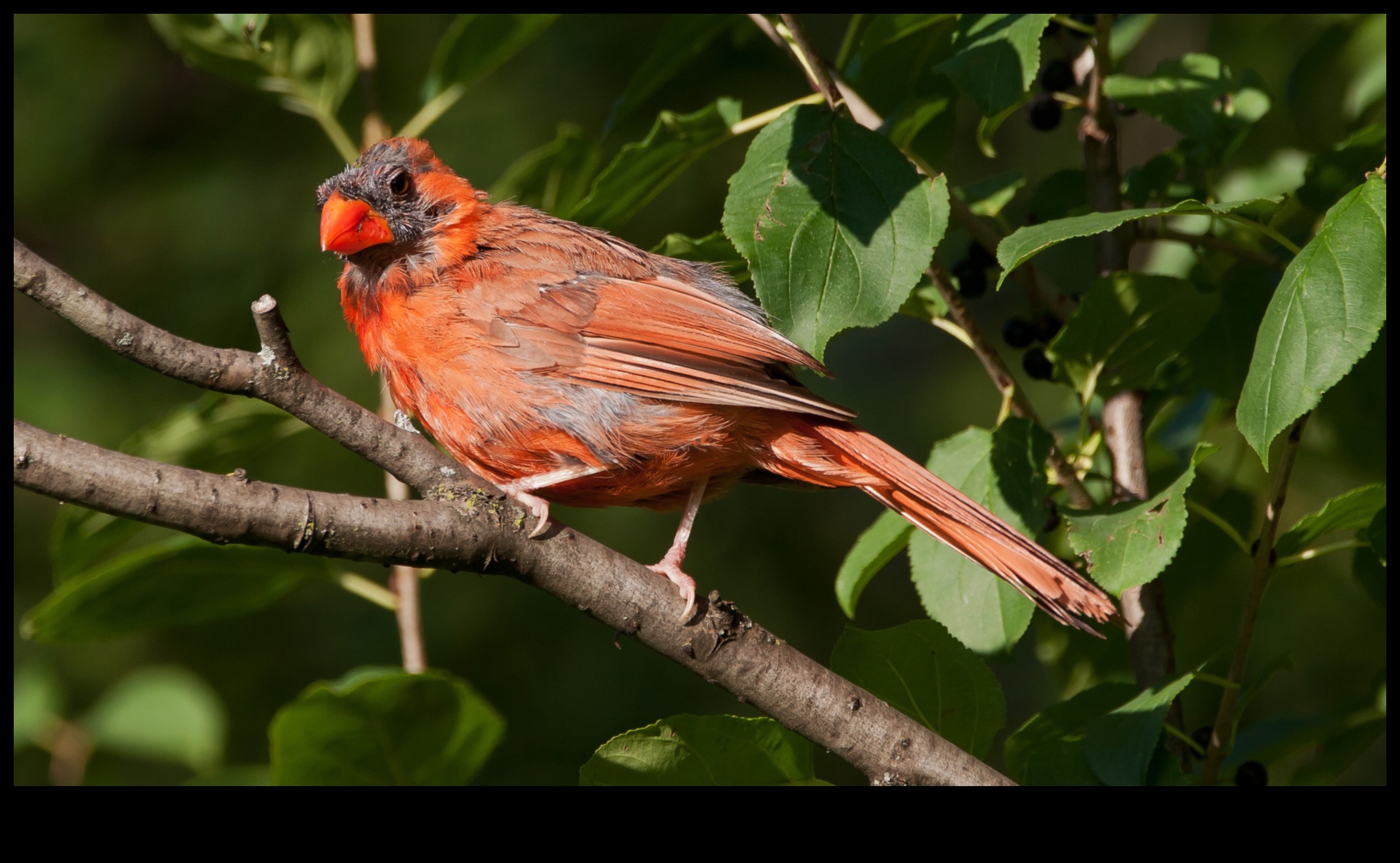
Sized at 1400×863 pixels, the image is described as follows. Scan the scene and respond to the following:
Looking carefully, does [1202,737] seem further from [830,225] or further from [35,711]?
[35,711]

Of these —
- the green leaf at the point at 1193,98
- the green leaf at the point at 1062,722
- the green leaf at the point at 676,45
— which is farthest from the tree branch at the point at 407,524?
the green leaf at the point at 1193,98

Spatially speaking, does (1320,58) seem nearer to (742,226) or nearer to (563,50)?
(742,226)

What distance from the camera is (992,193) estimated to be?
3.31 metres

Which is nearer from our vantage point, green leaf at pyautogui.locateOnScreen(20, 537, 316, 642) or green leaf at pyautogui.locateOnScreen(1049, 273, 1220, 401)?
green leaf at pyautogui.locateOnScreen(1049, 273, 1220, 401)

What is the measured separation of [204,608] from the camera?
3723 millimetres

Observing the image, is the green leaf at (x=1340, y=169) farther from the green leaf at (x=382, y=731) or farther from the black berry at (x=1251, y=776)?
the green leaf at (x=382, y=731)

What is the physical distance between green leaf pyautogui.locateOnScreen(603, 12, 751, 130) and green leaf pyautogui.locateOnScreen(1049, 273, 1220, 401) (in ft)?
4.14

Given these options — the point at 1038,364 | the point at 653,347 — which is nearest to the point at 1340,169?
the point at 1038,364

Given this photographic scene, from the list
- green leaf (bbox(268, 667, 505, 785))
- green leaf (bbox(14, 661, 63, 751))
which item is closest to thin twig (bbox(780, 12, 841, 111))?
green leaf (bbox(268, 667, 505, 785))

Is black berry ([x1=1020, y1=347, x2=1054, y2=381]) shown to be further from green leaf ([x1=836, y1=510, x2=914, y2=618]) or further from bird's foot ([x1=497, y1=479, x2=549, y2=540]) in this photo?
bird's foot ([x1=497, y1=479, x2=549, y2=540])

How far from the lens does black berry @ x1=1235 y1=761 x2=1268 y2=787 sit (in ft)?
10.2

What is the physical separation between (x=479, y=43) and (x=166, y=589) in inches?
77.0

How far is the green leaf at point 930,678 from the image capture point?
9.48 ft

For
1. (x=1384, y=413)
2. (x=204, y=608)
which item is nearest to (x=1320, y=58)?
(x=1384, y=413)
